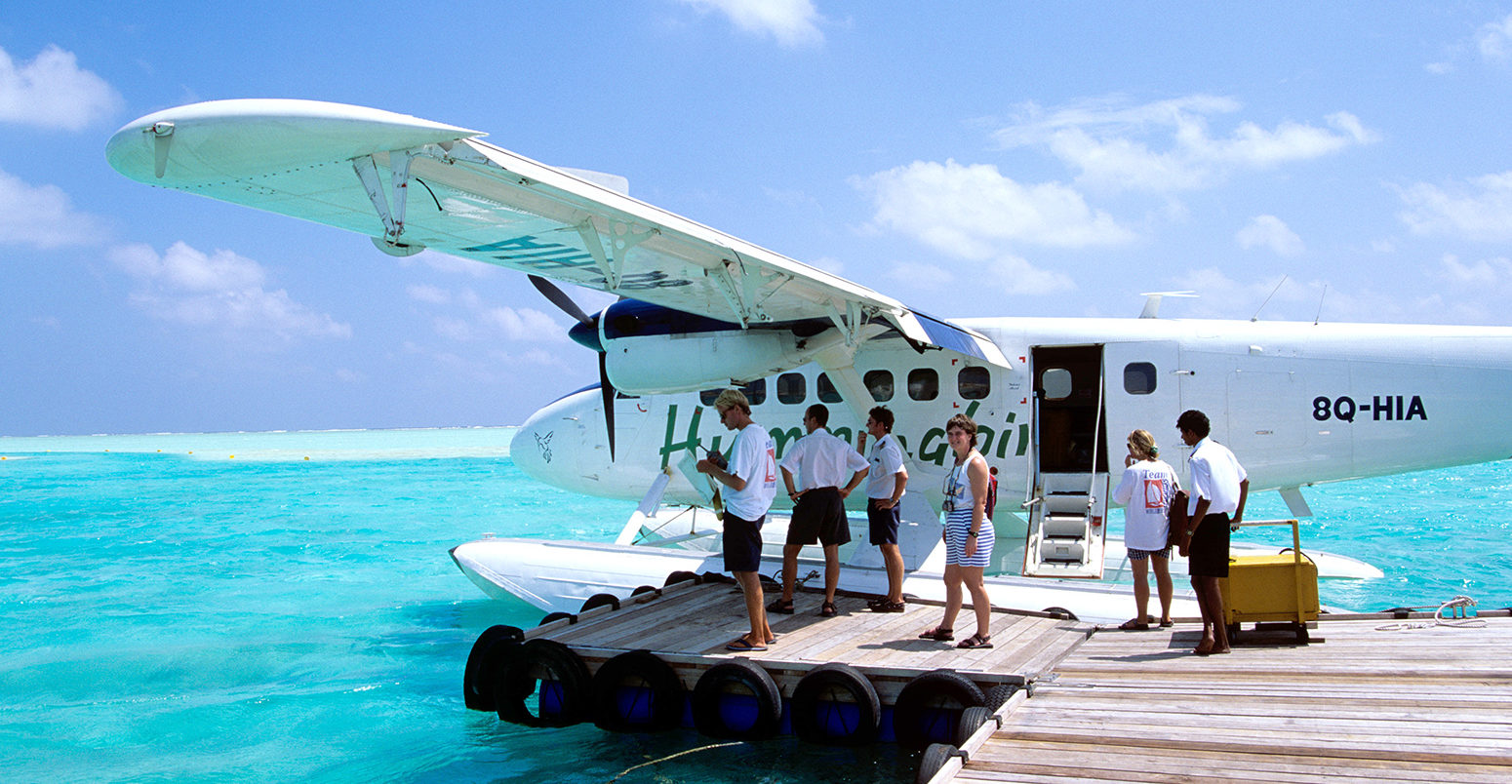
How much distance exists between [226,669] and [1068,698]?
8527 millimetres

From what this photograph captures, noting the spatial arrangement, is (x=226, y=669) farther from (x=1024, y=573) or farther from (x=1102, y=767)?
(x=1102, y=767)

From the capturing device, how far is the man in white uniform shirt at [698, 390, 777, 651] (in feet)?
20.6

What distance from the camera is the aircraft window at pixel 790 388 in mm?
11703

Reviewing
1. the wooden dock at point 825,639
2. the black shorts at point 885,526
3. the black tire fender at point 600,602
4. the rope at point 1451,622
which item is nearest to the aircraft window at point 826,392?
the wooden dock at point 825,639

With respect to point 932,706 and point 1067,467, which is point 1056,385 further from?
point 932,706

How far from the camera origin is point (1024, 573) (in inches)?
381

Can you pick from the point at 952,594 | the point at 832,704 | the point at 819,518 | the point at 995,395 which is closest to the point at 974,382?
the point at 995,395

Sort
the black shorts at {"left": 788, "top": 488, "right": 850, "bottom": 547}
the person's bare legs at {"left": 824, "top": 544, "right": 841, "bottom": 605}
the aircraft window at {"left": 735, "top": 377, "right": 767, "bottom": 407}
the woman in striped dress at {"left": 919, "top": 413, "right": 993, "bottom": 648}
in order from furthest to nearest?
1. the aircraft window at {"left": 735, "top": 377, "right": 767, "bottom": 407}
2. the person's bare legs at {"left": 824, "top": 544, "right": 841, "bottom": 605}
3. the black shorts at {"left": 788, "top": 488, "right": 850, "bottom": 547}
4. the woman in striped dress at {"left": 919, "top": 413, "right": 993, "bottom": 648}

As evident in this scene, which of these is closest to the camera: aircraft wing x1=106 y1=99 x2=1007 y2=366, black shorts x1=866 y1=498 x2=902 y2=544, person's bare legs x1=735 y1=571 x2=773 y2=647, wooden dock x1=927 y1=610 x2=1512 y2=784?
wooden dock x1=927 y1=610 x2=1512 y2=784

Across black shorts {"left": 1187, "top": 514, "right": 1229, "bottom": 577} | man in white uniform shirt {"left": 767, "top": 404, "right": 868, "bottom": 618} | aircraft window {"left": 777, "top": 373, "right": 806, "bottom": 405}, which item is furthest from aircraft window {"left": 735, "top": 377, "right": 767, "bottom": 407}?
black shorts {"left": 1187, "top": 514, "right": 1229, "bottom": 577}

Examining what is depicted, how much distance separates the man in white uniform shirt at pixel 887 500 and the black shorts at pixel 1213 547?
2269mm

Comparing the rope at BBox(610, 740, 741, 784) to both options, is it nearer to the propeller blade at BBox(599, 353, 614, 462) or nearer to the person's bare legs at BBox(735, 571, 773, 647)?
the person's bare legs at BBox(735, 571, 773, 647)

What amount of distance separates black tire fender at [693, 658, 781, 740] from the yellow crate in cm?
281

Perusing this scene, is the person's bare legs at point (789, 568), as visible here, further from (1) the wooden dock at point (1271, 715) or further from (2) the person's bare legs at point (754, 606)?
(1) the wooden dock at point (1271, 715)
